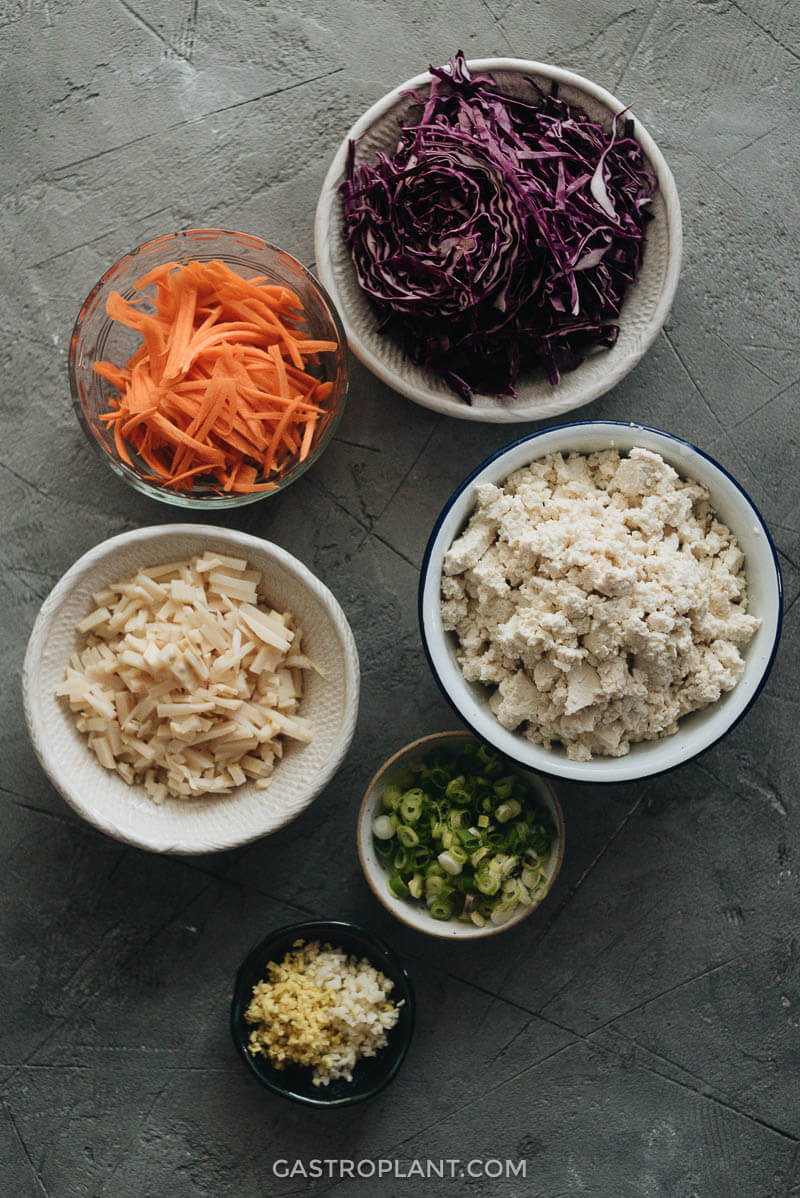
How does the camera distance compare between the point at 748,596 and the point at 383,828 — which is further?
the point at 383,828

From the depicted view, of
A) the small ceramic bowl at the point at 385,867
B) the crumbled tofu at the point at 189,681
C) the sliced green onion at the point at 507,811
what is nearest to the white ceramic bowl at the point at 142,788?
the crumbled tofu at the point at 189,681

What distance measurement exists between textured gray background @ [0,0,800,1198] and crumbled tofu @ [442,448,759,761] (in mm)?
363

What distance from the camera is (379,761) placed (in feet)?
6.79

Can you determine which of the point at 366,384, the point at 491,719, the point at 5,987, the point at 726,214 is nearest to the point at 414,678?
the point at 491,719

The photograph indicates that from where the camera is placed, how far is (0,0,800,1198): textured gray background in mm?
2047

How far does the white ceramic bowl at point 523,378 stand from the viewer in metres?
1.85

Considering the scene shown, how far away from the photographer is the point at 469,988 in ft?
6.84

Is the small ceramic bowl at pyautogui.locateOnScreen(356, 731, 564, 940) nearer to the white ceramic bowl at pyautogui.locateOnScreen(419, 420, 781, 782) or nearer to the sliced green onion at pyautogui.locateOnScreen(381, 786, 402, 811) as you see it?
the sliced green onion at pyautogui.locateOnScreen(381, 786, 402, 811)

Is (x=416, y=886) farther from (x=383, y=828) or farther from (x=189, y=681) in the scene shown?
(x=189, y=681)

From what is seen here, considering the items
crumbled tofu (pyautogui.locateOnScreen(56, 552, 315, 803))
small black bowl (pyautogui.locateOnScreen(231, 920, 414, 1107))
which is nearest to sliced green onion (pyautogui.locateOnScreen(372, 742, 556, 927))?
small black bowl (pyautogui.locateOnScreen(231, 920, 414, 1107))

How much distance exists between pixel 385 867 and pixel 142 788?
0.54 metres

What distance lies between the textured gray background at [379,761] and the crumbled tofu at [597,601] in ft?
1.19

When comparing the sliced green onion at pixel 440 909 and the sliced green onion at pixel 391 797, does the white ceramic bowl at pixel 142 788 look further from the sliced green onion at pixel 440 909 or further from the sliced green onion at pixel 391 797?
the sliced green onion at pixel 440 909

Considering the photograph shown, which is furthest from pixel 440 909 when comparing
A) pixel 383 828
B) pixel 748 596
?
pixel 748 596
